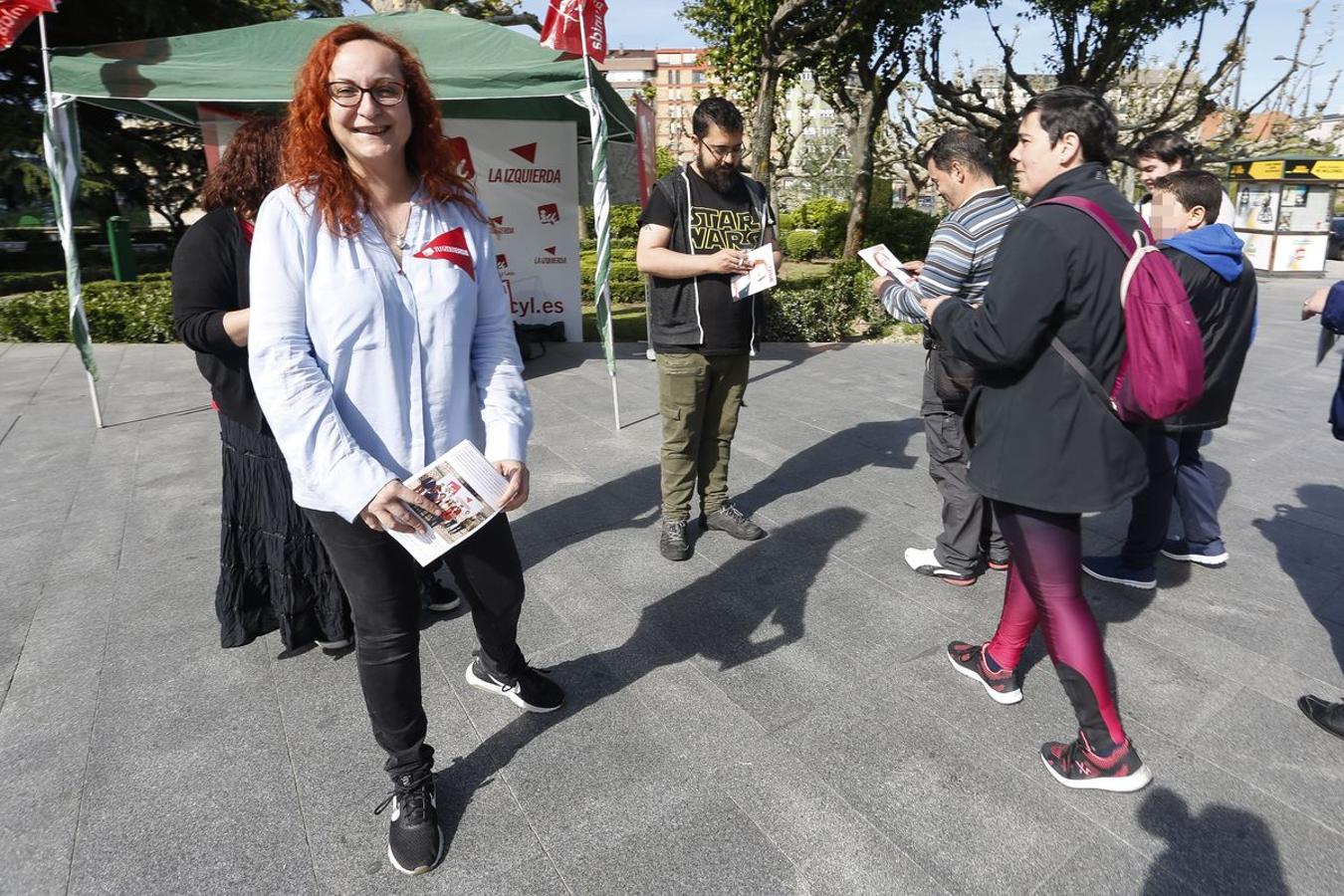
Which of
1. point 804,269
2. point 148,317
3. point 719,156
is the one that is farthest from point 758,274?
point 804,269

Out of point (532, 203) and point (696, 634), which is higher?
point (532, 203)

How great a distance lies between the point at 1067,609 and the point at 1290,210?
18717mm

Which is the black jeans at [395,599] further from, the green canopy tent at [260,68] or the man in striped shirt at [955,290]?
the green canopy tent at [260,68]

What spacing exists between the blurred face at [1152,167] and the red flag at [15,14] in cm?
660

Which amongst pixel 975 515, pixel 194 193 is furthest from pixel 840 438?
pixel 194 193

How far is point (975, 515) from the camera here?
3.36 metres

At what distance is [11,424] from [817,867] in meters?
6.91

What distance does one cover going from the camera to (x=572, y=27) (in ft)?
18.2

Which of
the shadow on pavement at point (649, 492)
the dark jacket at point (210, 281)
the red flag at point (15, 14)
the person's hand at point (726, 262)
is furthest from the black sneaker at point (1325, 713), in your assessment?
the red flag at point (15, 14)

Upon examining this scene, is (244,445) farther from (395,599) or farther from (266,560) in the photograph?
(395,599)

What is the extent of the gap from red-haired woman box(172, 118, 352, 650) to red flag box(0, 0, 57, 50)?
423 centimetres

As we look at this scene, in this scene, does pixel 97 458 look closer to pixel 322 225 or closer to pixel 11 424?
pixel 11 424

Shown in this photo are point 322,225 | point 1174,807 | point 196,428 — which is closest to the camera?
point 322,225

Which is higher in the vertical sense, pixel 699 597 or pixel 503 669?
pixel 503 669
